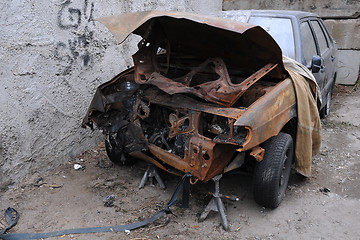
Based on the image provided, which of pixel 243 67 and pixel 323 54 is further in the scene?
pixel 323 54

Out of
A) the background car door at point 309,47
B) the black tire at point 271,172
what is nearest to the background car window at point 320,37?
the background car door at point 309,47

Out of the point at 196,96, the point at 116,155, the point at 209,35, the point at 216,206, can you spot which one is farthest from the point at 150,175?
the point at 209,35

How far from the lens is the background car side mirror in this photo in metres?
3.75

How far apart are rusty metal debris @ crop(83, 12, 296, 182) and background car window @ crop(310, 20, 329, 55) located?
192 centimetres

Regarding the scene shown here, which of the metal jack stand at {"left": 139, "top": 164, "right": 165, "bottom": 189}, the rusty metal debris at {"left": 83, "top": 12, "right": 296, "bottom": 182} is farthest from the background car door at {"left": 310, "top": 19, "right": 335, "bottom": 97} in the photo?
the metal jack stand at {"left": 139, "top": 164, "right": 165, "bottom": 189}

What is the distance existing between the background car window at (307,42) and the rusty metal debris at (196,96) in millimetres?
1044

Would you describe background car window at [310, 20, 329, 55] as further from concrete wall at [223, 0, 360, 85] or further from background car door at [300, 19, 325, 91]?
concrete wall at [223, 0, 360, 85]

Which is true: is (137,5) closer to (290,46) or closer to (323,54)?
(290,46)

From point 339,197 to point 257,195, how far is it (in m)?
1.03

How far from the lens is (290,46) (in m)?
3.94

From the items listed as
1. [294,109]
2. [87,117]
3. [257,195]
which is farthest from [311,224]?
[87,117]

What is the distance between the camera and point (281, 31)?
4.05m

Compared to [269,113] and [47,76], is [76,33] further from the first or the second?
[269,113]

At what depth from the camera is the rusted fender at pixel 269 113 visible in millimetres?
2531
